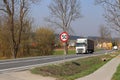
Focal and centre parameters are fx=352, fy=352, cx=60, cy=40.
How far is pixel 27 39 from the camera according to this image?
65812 millimetres

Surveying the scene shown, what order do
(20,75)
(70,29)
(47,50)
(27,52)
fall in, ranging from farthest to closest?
(70,29) → (47,50) → (27,52) → (20,75)

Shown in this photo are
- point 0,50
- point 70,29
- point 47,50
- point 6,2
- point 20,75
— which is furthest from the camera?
point 70,29

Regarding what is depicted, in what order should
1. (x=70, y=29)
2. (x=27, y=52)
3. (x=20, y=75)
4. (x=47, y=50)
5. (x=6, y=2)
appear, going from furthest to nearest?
(x=70, y=29), (x=47, y=50), (x=27, y=52), (x=6, y=2), (x=20, y=75)

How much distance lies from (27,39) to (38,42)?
7873mm

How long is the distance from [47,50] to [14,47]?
22.9 metres

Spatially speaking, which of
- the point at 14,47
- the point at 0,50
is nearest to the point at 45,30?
the point at 0,50

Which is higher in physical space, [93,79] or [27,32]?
[27,32]

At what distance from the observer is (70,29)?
3076 inches

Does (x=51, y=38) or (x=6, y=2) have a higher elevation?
(x=6, y=2)

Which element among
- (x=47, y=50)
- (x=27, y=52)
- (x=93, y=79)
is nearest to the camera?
(x=93, y=79)

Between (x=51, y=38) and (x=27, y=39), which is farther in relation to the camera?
(x=51, y=38)

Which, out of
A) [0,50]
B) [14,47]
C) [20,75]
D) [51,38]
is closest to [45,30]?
[51,38]

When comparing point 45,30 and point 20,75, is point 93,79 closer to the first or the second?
point 20,75

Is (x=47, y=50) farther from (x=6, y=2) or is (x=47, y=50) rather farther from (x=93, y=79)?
(x=93, y=79)
